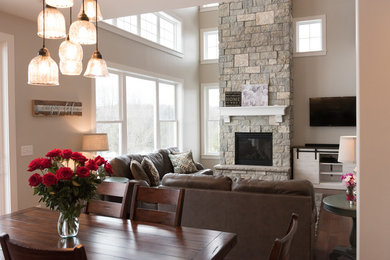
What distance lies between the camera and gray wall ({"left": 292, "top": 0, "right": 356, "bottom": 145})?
280 inches

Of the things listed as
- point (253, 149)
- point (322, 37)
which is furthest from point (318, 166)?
point (322, 37)

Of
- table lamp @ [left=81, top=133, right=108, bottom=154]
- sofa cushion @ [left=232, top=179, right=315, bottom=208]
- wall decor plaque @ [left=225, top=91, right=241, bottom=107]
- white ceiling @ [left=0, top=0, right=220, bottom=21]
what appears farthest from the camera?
wall decor plaque @ [left=225, top=91, right=241, bottom=107]

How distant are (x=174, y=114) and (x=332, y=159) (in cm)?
355

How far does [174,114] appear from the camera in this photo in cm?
761

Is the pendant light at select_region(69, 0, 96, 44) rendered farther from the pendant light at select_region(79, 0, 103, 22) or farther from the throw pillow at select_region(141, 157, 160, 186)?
the throw pillow at select_region(141, 157, 160, 186)

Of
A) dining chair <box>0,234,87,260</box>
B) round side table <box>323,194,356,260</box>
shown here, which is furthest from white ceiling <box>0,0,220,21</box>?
dining chair <box>0,234,87,260</box>

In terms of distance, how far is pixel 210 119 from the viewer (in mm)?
8438

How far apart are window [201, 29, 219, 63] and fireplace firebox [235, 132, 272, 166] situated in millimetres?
2280

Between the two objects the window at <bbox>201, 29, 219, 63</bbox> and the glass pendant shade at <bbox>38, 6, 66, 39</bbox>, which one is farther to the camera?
the window at <bbox>201, 29, 219, 63</bbox>

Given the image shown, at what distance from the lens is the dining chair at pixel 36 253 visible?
115 cm

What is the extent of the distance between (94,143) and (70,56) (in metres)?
2.81

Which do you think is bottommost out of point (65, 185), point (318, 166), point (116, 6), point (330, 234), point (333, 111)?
point (330, 234)

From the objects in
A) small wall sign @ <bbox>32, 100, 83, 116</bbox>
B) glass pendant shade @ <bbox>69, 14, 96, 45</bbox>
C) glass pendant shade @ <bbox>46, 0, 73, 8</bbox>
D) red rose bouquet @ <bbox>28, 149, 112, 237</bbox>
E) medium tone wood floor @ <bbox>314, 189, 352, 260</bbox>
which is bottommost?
medium tone wood floor @ <bbox>314, 189, 352, 260</bbox>

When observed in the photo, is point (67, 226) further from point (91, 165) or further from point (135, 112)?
point (135, 112)
